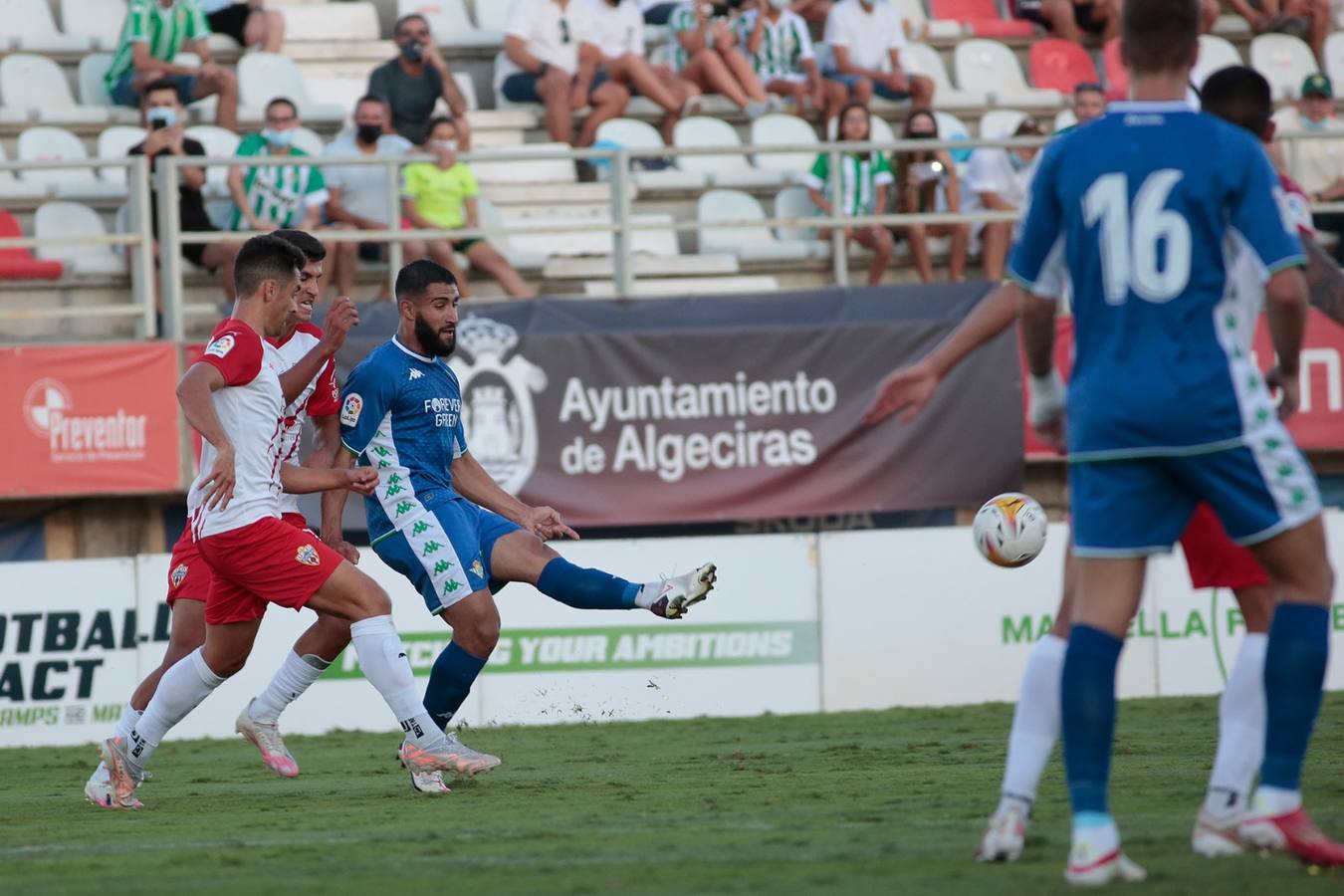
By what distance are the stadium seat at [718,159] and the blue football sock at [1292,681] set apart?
12412mm

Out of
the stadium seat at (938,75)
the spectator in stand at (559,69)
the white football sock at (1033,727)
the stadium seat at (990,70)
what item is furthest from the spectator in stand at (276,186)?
the white football sock at (1033,727)

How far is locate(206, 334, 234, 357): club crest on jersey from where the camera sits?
7438mm

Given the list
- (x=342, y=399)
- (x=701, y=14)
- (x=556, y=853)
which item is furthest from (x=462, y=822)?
(x=701, y=14)

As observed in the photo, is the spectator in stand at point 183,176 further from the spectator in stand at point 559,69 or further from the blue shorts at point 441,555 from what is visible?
the blue shorts at point 441,555

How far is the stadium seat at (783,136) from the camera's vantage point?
1777cm

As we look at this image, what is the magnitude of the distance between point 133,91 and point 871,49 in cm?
663

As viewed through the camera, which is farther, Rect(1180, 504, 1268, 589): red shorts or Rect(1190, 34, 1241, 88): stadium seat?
Rect(1190, 34, 1241, 88): stadium seat

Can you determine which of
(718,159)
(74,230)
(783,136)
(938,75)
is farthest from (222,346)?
(938,75)

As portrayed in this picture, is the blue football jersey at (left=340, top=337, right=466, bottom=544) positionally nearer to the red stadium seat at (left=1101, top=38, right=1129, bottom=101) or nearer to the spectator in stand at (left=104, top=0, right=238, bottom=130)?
the spectator in stand at (left=104, top=0, right=238, bottom=130)

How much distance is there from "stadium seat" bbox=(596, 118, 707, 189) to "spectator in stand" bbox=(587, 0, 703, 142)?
0.97 feet

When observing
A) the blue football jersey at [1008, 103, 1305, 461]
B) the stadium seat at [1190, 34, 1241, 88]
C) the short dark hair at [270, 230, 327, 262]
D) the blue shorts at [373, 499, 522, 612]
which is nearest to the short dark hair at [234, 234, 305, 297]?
the short dark hair at [270, 230, 327, 262]

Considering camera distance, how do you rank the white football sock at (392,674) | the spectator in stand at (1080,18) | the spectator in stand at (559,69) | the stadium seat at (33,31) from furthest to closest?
the spectator in stand at (1080,18)
the spectator in stand at (559,69)
the stadium seat at (33,31)
the white football sock at (392,674)

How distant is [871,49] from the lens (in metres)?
18.2

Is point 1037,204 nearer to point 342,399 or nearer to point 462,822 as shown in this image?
point 462,822
